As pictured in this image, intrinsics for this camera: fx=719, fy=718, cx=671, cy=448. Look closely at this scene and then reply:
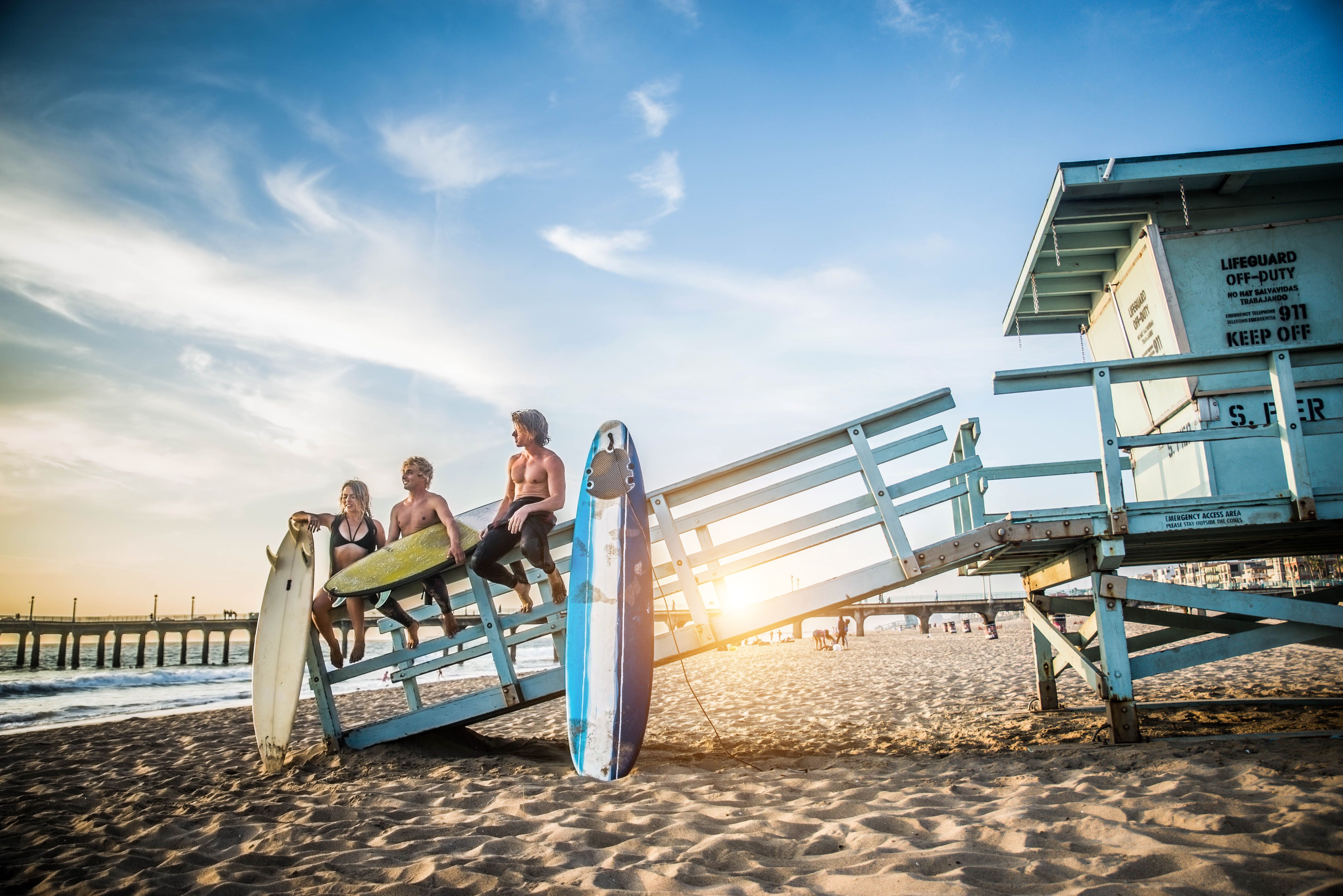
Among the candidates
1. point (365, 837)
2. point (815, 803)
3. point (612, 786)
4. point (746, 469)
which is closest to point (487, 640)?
point (612, 786)

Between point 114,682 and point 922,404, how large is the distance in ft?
88.3

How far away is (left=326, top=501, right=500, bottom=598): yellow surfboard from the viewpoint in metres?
5.17

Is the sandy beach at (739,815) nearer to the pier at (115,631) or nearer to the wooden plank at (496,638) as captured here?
the wooden plank at (496,638)

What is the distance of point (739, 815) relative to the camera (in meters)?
3.51

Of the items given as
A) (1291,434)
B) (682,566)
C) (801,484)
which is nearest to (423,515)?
(682,566)

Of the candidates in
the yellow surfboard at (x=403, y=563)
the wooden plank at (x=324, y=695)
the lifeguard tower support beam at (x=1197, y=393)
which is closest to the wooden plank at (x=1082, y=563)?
the lifeguard tower support beam at (x=1197, y=393)

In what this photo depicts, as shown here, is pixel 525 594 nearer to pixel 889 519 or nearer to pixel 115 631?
pixel 889 519

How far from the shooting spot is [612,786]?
14.0 ft

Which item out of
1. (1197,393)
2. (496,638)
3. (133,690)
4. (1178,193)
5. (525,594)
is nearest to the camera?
(496,638)

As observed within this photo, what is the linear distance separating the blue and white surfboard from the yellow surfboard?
0.91 m

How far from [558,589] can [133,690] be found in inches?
825

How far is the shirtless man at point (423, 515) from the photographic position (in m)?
5.23

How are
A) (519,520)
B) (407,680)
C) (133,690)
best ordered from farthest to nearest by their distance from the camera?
(133,690)
(407,680)
(519,520)

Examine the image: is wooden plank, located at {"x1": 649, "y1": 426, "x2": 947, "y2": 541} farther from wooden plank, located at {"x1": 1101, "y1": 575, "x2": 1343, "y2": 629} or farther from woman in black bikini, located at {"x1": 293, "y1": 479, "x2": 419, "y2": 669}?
woman in black bikini, located at {"x1": 293, "y1": 479, "x2": 419, "y2": 669}
